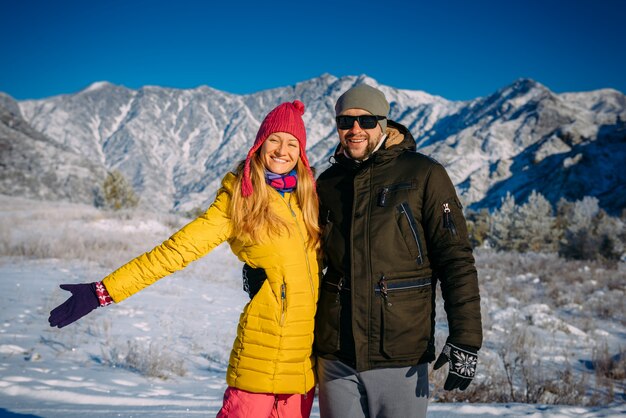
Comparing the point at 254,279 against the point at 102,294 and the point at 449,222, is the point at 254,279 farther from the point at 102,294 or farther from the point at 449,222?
the point at 449,222

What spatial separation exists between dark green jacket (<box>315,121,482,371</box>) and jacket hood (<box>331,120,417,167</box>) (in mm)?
14

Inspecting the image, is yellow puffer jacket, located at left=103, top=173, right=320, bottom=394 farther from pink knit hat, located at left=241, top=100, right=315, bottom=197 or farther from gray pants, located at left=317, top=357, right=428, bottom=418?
pink knit hat, located at left=241, top=100, right=315, bottom=197

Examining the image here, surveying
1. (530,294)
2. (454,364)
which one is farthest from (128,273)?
(530,294)

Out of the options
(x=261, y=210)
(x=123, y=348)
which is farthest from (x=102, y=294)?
(x=123, y=348)

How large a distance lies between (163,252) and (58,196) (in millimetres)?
41673

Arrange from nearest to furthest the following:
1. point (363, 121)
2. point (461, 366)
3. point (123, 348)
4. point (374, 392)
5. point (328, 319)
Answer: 1. point (461, 366)
2. point (374, 392)
3. point (328, 319)
4. point (363, 121)
5. point (123, 348)

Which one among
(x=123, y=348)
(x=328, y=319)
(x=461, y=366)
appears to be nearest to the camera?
(x=461, y=366)

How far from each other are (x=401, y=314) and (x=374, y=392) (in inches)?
17.4

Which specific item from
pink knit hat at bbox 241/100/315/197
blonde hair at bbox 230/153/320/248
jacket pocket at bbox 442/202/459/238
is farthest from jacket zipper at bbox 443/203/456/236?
pink knit hat at bbox 241/100/315/197

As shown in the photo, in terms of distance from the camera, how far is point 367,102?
2.34 metres

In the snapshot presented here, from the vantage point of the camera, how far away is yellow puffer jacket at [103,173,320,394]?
2078 mm

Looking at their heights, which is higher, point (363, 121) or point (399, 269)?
point (363, 121)

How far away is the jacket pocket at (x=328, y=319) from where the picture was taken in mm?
2162

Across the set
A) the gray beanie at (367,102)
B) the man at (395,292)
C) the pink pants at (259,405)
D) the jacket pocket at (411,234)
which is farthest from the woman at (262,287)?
the gray beanie at (367,102)
